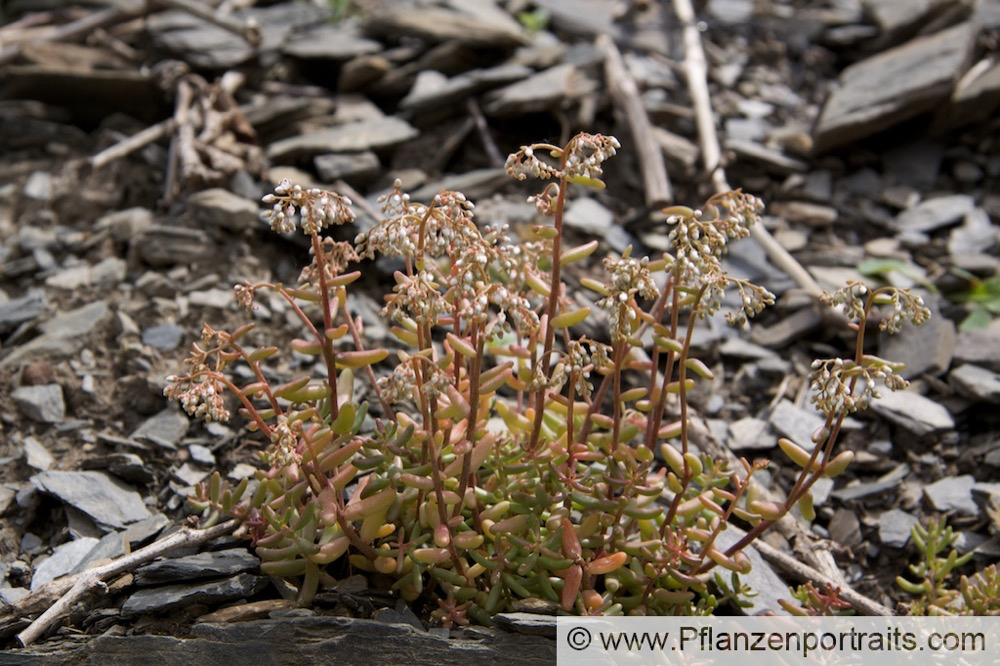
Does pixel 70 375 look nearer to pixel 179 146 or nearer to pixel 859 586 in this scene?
pixel 179 146

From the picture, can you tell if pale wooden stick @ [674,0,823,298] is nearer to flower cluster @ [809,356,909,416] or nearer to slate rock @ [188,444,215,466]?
flower cluster @ [809,356,909,416]

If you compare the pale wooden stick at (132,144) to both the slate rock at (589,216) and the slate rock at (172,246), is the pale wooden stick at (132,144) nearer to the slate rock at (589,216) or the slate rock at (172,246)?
the slate rock at (172,246)

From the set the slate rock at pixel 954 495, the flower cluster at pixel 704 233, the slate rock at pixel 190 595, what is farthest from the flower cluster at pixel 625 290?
the slate rock at pixel 954 495

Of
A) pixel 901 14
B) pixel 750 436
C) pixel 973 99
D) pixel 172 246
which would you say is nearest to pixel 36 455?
pixel 172 246

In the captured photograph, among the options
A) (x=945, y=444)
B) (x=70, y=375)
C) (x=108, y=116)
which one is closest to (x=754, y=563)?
(x=945, y=444)

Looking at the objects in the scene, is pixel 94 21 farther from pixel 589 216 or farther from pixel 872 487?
pixel 872 487

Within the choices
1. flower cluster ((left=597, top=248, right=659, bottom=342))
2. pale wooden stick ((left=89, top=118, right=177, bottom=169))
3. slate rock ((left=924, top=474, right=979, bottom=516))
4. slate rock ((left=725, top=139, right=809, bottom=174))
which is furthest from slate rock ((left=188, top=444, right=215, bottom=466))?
slate rock ((left=725, top=139, right=809, bottom=174))
